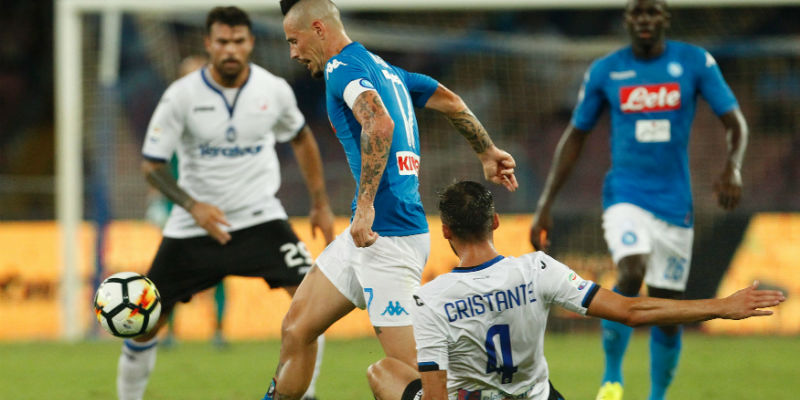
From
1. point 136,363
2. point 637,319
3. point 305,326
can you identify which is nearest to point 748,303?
point 637,319

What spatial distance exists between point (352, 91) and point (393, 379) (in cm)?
126

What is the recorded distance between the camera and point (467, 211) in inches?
159

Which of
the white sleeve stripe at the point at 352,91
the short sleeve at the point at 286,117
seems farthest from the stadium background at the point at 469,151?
the white sleeve stripe at the point at 352,91

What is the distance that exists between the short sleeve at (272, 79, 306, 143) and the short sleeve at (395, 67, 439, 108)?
165 cm

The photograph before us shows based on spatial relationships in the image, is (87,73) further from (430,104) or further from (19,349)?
(430,104)

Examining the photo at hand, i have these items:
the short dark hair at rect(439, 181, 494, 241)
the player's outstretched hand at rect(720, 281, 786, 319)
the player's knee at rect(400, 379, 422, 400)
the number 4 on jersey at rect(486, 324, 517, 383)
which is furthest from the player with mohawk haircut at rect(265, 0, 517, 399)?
the player's outstretched hand at rect(720, 281, 786, 319)

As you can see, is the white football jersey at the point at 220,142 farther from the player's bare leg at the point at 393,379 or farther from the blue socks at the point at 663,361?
the blue socks at the point at 663,361

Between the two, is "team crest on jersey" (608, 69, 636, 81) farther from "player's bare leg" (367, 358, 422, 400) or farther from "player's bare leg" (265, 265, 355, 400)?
"player's bare leg" (367, 358, 422, 400)

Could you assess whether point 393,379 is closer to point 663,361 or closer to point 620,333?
point 620,333

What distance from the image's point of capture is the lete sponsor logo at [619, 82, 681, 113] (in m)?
6.57

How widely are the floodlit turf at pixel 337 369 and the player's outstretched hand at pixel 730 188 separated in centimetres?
168

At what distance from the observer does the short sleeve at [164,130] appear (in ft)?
21.0

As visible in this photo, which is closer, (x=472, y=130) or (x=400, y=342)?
(x=400, y=342)

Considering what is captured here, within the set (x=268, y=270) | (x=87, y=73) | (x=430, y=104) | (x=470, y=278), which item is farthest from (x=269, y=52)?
(x=470, y=278)
